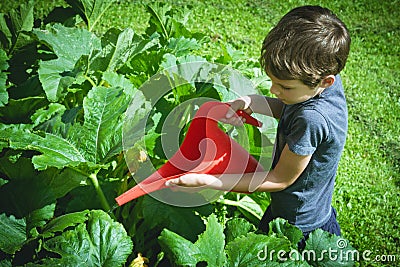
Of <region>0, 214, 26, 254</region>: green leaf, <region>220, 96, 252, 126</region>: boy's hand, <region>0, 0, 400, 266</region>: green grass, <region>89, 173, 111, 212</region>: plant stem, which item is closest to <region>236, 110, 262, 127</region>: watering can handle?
<region>220, 96, 252, 126</region>: boy's hand

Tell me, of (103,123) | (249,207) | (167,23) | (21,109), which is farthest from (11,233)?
(167,23)

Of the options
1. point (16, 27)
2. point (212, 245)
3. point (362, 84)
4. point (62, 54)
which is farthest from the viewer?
point (362, 84)

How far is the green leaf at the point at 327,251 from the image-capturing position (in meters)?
1.60

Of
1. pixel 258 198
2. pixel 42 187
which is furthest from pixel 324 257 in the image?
pixel 42 187

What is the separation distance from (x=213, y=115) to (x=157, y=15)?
3.25 feet

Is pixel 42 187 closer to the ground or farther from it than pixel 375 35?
farther from it

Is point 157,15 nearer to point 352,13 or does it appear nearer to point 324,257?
point 324,257

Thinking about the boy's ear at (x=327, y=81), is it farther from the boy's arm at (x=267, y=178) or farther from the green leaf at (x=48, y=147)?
the green leaf at (x=48, y=147)

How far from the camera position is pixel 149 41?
211cm

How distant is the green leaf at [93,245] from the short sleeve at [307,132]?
0.53 meters

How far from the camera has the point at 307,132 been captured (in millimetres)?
→ 1480

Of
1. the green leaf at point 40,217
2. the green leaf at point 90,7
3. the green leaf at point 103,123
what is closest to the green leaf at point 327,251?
the green leaf at point 103,123

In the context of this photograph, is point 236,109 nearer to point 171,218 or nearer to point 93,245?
point 171,218

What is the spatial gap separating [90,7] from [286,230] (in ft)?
4.15
